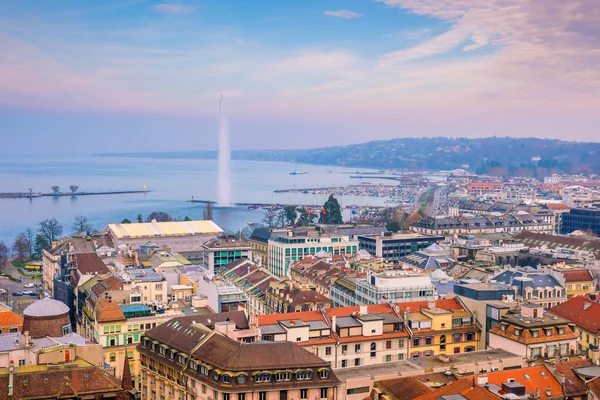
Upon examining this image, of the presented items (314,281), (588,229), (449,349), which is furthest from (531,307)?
(588,229)

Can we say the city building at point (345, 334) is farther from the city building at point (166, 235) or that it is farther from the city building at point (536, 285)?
the city building at point (166, 235)

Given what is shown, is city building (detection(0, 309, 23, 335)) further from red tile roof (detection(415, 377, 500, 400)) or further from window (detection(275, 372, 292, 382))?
red tile roof (detection(415, 377, 500, 400))

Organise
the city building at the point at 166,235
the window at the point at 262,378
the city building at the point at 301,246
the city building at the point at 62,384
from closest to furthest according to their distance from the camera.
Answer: the city building at the point at 62,384 → the window at the point at 262,378 → the city building at the point at 301,246 → the city building at the point at 166,235

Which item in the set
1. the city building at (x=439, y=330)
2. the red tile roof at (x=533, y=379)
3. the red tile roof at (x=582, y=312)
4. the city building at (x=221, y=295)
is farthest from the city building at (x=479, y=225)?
the red tile roof at (x=533, y=379)

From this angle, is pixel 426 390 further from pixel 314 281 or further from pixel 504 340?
pixel 314 281

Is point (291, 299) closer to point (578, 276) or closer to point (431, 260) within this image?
point (431, 260)

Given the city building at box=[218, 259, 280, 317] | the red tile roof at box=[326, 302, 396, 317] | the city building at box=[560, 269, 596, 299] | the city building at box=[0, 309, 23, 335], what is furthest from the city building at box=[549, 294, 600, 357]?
the city building at box=[0, 309, 23, 335]
